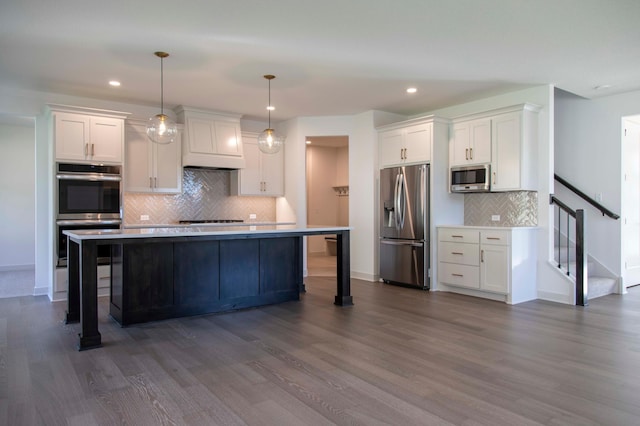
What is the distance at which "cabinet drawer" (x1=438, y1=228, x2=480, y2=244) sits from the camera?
5.33 meters

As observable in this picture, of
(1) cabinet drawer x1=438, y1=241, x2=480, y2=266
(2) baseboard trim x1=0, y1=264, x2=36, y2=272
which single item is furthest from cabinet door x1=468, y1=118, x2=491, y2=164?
(2) baseboard trim x1=0, y1=264, x2=36, y2=272

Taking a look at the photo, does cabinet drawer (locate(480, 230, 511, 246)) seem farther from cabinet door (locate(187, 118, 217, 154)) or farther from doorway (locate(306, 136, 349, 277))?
doorway (locate(306, 136, 349, 277))

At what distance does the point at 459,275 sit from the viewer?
5520mm

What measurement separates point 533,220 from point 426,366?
10.6ft

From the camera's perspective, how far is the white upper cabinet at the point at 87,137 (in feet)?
17.1

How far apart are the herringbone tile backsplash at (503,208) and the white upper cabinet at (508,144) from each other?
10.5 inches

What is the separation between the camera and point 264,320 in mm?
4180

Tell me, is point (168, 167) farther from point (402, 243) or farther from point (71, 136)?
point (402, 243)

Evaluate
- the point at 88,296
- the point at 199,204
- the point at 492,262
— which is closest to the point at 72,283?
the point at 88,296

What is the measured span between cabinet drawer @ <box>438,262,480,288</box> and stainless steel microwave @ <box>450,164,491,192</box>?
101 cm

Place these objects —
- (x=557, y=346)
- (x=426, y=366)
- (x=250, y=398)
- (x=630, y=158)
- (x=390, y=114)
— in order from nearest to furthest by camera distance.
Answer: (x=250, y=398) < (x=426, y=366) < (x=557, y=346) < (x=630, y=158) < (x=390, y=114)

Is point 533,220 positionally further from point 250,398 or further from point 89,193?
point 89,193

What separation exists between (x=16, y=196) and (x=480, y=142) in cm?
781

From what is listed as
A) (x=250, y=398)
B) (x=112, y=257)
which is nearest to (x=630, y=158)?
(x=250, y=398)
